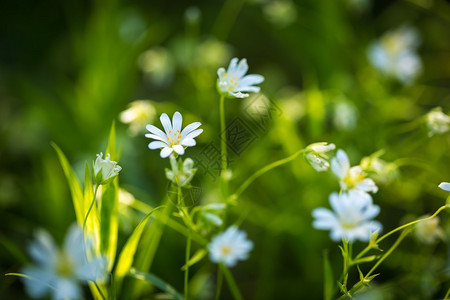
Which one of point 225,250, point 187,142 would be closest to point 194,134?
point 187,142

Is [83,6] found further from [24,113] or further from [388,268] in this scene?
[388,268]

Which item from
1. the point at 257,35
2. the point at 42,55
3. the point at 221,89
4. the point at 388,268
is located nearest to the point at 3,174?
the point at 42,55

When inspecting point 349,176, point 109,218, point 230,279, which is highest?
point 349,176

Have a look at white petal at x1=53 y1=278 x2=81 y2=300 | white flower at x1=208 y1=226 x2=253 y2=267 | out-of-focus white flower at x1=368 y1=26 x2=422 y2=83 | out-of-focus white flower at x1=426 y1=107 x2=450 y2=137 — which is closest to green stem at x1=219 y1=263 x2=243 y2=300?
white flower at x1=208 y1=226 x2=253 y2=267

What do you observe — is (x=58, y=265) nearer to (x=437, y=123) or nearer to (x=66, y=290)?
(x=66, y=290)

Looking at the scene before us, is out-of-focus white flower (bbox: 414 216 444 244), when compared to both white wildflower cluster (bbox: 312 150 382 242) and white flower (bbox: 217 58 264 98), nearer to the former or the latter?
white wildflower cluster (bbox: 312 150 382 242)

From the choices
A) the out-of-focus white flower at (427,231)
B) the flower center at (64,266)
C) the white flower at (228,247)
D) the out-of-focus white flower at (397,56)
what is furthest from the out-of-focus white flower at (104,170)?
the out-of-focus white flower at (397,56)
